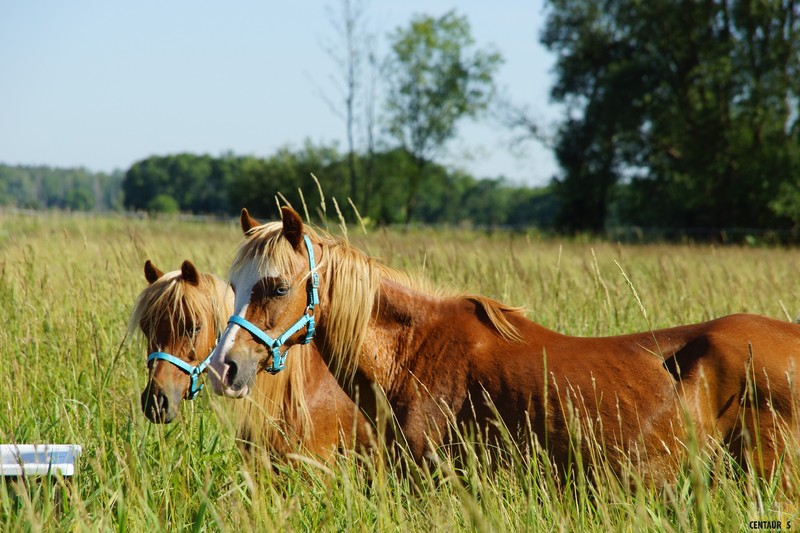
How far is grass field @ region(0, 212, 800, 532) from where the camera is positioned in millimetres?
2213

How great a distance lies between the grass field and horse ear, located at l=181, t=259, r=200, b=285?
0.45 m

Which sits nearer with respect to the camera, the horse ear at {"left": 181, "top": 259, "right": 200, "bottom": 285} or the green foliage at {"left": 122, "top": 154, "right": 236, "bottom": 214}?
the horse ear at {"left": 181, "top": 259, "right": 200, "bottom": 285}

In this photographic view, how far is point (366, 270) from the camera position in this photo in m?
3.12

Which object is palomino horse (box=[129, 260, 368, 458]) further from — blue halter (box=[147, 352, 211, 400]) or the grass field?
the grass field

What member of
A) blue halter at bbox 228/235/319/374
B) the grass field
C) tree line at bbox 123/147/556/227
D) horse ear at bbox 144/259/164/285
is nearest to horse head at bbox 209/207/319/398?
blue halter at bbox 228/235/319/374

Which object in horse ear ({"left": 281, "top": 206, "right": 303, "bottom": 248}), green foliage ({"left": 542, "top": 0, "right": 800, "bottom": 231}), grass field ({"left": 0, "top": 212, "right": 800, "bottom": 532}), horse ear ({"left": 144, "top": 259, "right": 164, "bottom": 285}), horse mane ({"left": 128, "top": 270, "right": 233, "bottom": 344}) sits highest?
green foliage ({"left": 542, "top": 0, "right": 800, "bottom": 231})

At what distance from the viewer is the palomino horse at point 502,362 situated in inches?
111

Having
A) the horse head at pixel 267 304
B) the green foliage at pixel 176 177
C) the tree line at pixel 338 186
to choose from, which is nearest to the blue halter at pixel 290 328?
the horse head at pixel 267 304

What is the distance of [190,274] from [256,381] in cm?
65

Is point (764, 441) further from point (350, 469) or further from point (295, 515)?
point (295, 515)

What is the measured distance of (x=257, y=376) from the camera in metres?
3.36

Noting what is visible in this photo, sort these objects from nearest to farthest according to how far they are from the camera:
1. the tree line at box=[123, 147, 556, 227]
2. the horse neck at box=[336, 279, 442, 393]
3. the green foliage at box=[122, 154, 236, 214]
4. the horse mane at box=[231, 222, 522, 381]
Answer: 1. the horse mane at box=[231, 222, 522, 381]
2. the horse neck at box=[336, 279, 442, 393]
3. the tree line at box=[123, 147, 556, 227]
4. the green foliage at box=[122, 154, 236, 214]

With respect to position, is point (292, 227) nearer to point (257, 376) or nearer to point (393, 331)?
point (393, 331)

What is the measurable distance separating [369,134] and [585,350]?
114 feet
